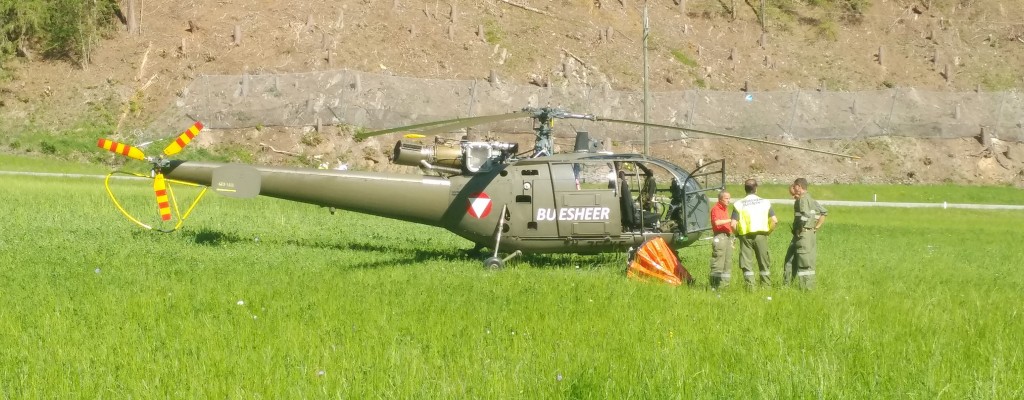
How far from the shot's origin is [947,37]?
6303 cm

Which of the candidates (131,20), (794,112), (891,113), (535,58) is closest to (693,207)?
(535,58)

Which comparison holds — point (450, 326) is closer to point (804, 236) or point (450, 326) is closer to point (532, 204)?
point (532, 204)

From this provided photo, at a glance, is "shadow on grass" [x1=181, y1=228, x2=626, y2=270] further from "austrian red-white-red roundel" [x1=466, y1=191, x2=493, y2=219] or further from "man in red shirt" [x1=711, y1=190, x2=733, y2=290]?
"man in red shirt" [x1=711, y1=190, x2=733, y2=290]

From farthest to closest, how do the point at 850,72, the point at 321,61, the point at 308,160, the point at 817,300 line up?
the point at 850,72 → the point at 321,61 → the point at 308,160 → the point at 817,300

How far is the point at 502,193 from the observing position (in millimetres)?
14984

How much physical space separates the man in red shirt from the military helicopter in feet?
4.84

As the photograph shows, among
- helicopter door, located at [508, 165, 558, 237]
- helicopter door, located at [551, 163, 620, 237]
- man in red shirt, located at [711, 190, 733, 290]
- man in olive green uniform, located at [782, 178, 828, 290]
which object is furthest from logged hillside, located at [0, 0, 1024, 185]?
man in olive green uniform, located at [782, 178, 828, 290]

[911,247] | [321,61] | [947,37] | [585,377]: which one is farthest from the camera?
[947,37]

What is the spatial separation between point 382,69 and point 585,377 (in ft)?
146

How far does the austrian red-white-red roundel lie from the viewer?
15.0 m

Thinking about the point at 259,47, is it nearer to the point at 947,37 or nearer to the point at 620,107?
the point at 620,107

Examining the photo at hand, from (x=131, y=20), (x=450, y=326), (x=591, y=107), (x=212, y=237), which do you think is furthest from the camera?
(x=131, y=20)

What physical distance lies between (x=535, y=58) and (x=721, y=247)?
41370mm

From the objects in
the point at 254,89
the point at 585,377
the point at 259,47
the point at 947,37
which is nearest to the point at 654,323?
the point at 585,377
